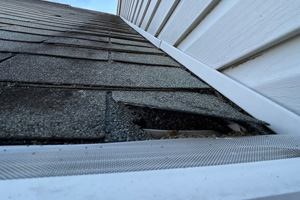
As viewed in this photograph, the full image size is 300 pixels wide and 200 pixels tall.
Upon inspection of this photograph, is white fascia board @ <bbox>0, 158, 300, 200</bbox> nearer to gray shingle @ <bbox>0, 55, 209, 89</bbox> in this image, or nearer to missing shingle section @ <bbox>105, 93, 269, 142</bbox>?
missing shingle section @ <bbox>105, 93, 269, 142</bbox>

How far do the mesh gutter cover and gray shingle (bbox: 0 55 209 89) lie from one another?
43cm

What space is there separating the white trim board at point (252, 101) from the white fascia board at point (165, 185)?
323 mm

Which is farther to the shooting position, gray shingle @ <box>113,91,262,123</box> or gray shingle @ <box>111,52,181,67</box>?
gray shingle @ <box>111,52,181,67</box>

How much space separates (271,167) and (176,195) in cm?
22

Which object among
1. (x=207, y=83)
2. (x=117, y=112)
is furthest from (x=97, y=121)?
(x=207, y=83)

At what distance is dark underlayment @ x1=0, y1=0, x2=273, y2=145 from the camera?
50cm

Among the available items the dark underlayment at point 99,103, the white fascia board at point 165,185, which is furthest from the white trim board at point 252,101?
the white fascia board at point 165,185

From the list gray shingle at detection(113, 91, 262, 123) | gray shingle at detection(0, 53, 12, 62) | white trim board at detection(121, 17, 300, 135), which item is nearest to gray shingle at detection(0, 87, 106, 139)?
gray shingle at detection(113, 91, 262, 123)

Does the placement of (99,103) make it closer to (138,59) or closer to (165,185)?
(165,185)

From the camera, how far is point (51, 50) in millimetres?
1094

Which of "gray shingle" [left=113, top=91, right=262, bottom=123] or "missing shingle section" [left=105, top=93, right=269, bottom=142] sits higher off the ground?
"gray shingle" [left=113, top=91, right=262, bottom=123]

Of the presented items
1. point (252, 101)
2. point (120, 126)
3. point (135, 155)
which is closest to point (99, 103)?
point (120, 126)

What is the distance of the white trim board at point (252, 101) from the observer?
0.57 meters

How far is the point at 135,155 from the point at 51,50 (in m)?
1.05
